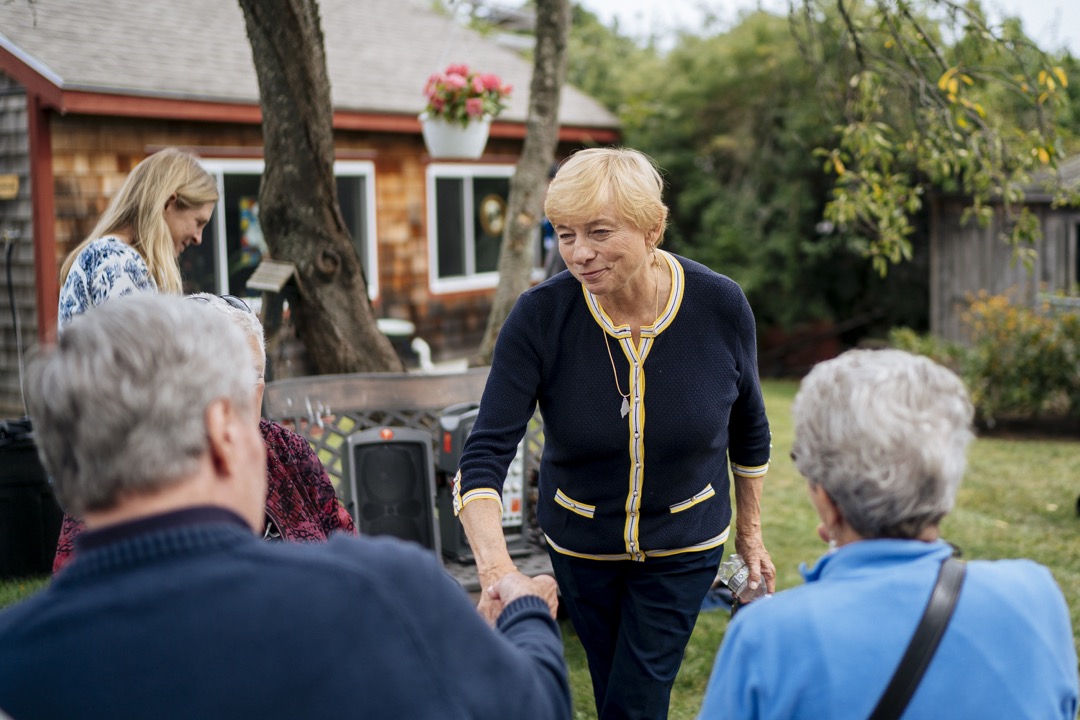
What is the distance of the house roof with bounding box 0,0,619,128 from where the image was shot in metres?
9.48

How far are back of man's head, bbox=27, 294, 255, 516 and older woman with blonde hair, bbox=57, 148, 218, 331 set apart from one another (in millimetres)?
2101

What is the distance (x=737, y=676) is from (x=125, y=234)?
2704 millimetres

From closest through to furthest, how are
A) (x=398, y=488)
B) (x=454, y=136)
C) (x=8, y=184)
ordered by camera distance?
(x=398, y=488), (x=454, y=136), (x=8, y=184)

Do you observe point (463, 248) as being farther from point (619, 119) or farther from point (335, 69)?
point (619, 119)

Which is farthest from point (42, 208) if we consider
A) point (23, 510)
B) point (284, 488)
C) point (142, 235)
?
point (284, 488)

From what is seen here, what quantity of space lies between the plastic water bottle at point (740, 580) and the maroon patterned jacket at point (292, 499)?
99cm

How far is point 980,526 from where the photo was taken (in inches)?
270

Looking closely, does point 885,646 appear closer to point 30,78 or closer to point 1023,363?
point 30,78

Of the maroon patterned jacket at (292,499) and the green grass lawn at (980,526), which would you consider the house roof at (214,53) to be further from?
the maroon patterned jacket at (292,499)

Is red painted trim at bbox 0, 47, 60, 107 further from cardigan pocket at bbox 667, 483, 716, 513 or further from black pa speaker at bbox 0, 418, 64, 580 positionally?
cardigan pocket at bbox 667, 483, 716, 513

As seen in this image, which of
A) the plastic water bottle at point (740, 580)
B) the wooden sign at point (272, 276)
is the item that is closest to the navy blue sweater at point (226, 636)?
the plastic water bottle at point (740, 580)

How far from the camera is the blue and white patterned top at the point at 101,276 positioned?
332cm

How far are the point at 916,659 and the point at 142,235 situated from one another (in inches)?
110

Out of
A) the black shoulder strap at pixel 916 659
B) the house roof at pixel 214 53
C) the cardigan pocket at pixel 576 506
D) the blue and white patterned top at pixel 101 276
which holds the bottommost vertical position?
the cardigan pocket at pixel 576 506
